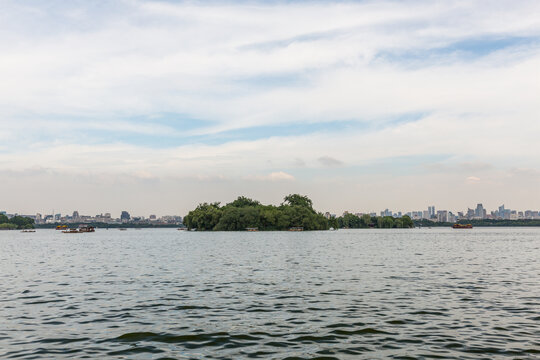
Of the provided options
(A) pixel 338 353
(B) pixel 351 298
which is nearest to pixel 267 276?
(B) pixel 351 298

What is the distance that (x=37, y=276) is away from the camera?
41375mm

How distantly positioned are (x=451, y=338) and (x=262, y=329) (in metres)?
7.68

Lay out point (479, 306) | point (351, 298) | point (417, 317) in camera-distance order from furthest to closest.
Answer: point (351, 298)
point (479, 306)
point (417, 317)

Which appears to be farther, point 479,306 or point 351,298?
point 351,298

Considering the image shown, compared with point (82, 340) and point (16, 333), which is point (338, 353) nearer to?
point (82, 340)

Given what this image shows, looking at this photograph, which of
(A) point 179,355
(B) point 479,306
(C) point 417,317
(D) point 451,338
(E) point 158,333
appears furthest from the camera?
(B) point 479,306

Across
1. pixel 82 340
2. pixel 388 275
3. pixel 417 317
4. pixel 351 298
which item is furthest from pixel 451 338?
pixel 388 275

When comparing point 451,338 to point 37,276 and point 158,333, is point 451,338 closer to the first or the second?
point 158,333

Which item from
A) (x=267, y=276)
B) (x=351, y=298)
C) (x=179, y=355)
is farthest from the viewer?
(x=267, y=276)

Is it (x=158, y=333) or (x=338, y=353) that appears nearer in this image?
(x=338, y=353)

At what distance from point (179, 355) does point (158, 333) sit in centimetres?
366

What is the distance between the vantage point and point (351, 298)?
27062 millimetres

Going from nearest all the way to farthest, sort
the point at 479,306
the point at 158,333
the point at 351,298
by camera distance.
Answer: the point at 158,333
the point at 479,306
the point at 351,298

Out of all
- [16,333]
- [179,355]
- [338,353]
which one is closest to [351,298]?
[338,353]
